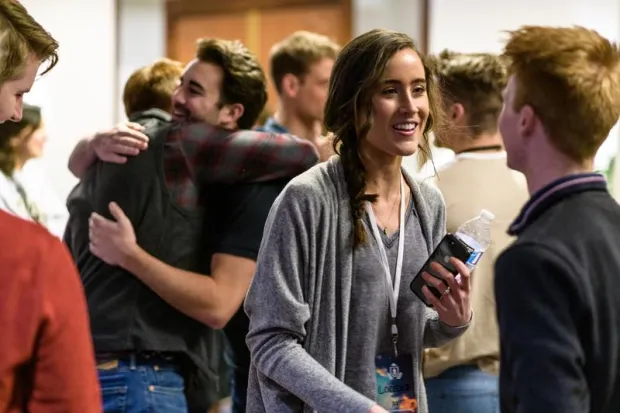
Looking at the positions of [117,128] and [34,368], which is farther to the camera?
[117,128]

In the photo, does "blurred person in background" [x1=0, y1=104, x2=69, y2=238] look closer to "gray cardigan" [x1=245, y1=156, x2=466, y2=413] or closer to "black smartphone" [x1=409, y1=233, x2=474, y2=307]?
"gray cardigan" [x1=245, y1=156, x2=466, y2=413]

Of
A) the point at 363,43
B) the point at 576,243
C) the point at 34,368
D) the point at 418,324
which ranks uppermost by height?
the point at 363,43

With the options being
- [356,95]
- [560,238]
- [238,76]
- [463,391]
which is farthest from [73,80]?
[560,238]

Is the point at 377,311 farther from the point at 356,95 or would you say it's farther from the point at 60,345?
the point at 60,345

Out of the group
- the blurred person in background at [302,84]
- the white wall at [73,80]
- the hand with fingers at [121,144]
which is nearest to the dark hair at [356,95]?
the hand with fingers at [121,144]

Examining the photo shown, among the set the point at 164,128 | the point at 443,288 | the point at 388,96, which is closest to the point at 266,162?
the point at 164,128

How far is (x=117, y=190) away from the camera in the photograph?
246 cm

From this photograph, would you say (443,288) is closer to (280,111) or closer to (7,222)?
(7,222)

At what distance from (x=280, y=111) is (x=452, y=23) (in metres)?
1.57

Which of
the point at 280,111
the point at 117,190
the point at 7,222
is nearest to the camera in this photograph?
the point at 7,222

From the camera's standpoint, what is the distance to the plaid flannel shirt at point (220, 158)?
2.45 meters

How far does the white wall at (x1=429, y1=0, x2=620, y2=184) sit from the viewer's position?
4391 millimetres

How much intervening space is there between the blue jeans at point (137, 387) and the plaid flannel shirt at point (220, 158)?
396 millimetres

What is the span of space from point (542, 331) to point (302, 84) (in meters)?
2.27
